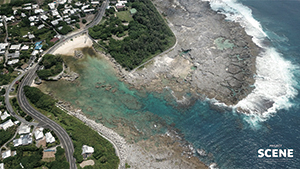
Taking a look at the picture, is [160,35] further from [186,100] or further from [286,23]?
[286,23]

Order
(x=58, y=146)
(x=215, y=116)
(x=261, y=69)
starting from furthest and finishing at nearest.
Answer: (x=261, y=69)
(x=215, y=116)
(x=58, y=146)

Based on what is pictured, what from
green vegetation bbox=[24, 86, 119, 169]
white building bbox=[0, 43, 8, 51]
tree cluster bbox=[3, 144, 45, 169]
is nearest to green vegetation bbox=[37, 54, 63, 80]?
green vegetation bbox=[24, 86, 119, 169]

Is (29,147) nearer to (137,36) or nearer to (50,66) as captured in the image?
(50,66)

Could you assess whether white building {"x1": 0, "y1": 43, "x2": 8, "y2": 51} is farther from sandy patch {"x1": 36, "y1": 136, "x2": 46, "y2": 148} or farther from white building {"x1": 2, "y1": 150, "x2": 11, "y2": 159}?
sandy patch {"x1": 36, "y1": 136, "x2": 46, "y2": 148}

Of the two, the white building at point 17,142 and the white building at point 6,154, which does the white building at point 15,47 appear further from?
the white building at point 6,154

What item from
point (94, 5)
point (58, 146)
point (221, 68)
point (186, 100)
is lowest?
point (58, 146)

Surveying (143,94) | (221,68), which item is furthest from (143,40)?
(221,68)
